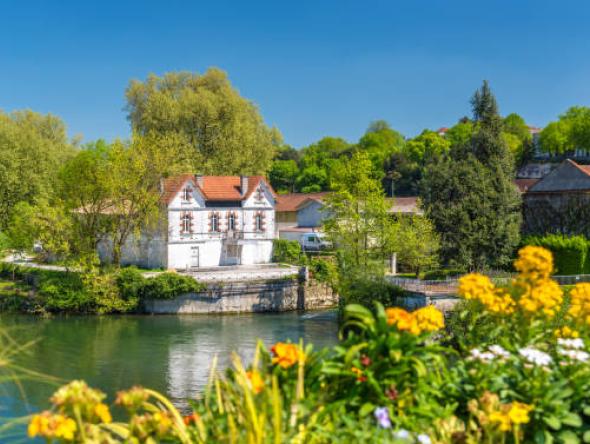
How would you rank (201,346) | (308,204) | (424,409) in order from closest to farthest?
1. (424,409)
2. (201,346)
3. (308,204)

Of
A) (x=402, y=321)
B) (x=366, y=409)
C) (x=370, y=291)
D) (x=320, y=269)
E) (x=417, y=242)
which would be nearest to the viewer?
(x=366, y=409)

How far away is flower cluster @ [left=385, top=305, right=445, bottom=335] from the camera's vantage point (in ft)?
21.6

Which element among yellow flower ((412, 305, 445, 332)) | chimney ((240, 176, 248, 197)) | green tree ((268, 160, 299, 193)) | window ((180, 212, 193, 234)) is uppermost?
green tree ((268, 160, 299, 193))

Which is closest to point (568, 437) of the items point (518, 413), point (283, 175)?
point (518, 413)

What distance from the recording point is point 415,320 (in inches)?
268

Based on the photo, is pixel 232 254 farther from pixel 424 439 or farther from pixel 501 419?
pixel 424 439

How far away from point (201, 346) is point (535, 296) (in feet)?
80.6

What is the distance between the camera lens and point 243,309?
40.5 m

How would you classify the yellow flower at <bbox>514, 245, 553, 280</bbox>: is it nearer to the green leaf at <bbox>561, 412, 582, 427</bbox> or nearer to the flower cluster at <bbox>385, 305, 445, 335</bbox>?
the flower cluster at <bbox>385, 305, 445, 335</bbox>

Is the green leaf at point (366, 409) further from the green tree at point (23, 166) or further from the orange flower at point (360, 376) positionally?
the green tree at point (23, 166)

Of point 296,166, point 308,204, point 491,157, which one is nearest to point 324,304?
point 491,157

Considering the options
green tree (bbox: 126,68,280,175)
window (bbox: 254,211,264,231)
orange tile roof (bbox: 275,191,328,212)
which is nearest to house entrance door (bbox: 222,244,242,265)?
window (bbox: 254,211,264,231)

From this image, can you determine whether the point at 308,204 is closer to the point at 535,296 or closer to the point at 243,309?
the point at 243,309

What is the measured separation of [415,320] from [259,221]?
139 feet
